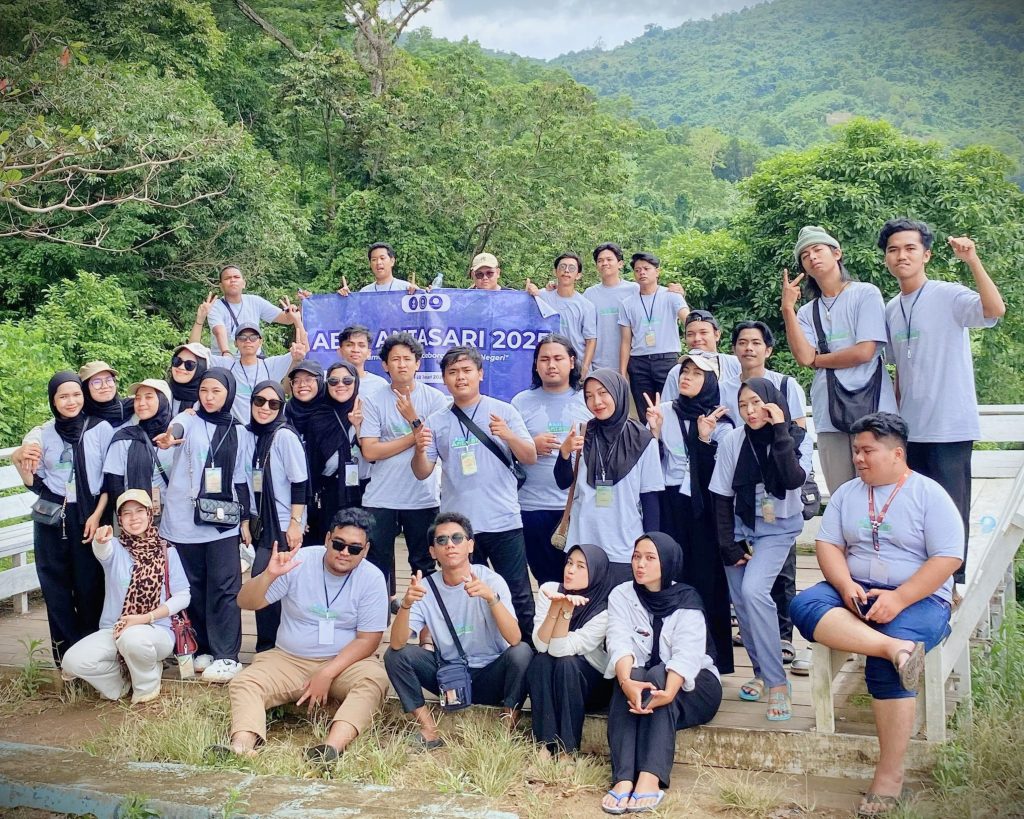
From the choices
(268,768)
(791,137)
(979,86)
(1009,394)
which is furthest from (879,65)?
(268,768)

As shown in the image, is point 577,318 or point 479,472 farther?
point 577,318

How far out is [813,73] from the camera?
218 feet

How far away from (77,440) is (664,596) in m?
3.40

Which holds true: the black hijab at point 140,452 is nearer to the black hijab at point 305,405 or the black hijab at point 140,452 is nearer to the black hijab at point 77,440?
the black hijab at point 77,440

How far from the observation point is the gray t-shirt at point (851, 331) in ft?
15.9

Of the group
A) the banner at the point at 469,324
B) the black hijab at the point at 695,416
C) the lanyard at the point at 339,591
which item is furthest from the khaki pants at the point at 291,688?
the banner at the point at 469,324

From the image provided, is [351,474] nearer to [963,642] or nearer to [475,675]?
[475,675]

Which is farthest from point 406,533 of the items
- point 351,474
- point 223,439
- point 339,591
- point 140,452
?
point 140,452

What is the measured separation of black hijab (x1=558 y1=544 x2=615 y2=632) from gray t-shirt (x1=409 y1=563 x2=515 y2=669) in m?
0.32

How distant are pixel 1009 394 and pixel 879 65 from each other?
41394 millimetres

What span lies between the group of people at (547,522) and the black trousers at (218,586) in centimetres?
1

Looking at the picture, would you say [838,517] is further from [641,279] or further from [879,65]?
[879,65]

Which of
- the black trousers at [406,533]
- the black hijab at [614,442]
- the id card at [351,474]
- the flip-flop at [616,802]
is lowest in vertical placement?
the flip-flop at [616,802]

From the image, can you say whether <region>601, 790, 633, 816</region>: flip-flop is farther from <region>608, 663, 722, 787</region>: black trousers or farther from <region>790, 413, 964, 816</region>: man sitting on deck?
<region>790, 413, 964, 816</region>: man sitting on deck
